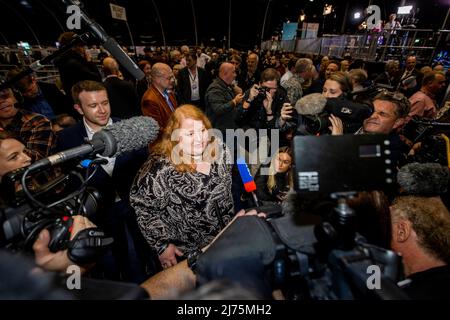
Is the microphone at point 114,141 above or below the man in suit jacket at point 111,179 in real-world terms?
above

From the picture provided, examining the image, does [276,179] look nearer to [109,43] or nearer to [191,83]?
[109,43]

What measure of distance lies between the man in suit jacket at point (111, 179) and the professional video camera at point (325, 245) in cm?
179

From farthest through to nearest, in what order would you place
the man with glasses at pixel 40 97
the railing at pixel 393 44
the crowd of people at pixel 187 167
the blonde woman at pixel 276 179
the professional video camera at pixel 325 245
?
the railing at pixel 393 44
the man with glasses at pixel 40 97
the blonde woman at pixel 276 179
the crowd of people at pixel 187 167
the professional video camera at pixel 325 245

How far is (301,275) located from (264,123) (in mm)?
2515

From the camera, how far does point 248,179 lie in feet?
5.99

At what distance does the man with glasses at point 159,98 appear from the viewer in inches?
130

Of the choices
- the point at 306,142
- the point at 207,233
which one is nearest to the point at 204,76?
the point at 207,233

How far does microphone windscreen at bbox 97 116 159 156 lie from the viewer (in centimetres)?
105

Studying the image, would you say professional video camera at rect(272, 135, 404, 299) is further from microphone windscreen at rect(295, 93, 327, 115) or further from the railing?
the railing

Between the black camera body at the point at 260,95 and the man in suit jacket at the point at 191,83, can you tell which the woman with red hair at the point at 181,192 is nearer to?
the black camera body at the point at 260,95

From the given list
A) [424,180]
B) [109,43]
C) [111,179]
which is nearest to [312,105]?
[424,180]

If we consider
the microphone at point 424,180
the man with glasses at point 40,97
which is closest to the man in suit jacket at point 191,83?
the man with glasses at point 40,97

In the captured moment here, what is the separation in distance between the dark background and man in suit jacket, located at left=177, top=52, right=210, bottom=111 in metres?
9.16

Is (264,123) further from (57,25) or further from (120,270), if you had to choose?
(57,25)
